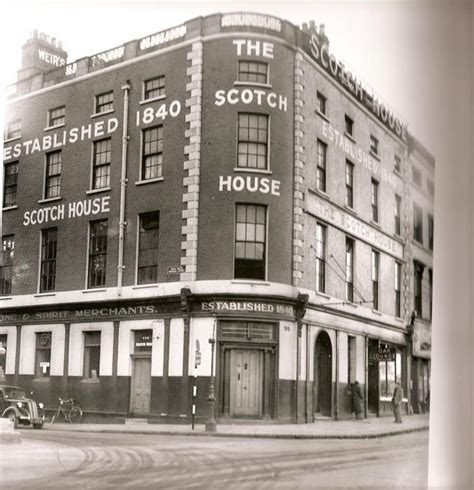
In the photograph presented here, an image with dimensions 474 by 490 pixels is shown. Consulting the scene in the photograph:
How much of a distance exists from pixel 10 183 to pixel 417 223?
3.32 metres

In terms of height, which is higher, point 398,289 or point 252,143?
point 252,143

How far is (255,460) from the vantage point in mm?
5180

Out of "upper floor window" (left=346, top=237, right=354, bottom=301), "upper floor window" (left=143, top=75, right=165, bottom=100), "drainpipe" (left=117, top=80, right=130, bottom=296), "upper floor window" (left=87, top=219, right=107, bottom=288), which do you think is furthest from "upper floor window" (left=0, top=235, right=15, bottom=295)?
"upper floor window" (left=346, top=237, right=354, bottom=301)

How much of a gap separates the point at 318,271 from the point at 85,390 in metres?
1.86

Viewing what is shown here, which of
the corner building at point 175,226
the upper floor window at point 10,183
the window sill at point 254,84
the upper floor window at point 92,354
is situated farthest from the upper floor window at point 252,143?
the upper floor window at point 10,183

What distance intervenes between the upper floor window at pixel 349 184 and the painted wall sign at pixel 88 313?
1.85m

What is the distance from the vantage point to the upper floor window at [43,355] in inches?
203

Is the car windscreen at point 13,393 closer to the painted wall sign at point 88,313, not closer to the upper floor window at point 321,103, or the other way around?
the painted wall sign at point 88,313

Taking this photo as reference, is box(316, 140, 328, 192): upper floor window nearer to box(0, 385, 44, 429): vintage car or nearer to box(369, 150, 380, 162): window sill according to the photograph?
box(369, 150, 380, 162): window sill

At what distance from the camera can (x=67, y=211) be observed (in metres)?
5.30

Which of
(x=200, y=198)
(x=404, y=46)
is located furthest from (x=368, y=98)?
(x=200, y=198)

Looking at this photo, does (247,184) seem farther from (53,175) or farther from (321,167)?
Result: (53,175)

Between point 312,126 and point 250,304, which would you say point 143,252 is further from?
point 312,126

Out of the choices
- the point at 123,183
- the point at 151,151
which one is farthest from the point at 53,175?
the point at 151,151
